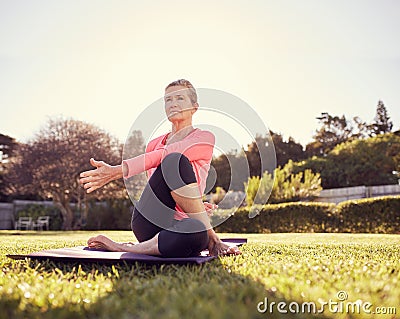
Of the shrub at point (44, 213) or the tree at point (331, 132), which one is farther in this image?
the tree at point (331, 132)

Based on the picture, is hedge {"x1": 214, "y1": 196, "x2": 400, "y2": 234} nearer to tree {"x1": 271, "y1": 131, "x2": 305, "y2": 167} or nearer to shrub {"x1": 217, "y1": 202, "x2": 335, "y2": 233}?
shrub {"x1": 217, "y1": 202, "x2": 335, "y2": 233}

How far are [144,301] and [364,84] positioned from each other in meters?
10.4

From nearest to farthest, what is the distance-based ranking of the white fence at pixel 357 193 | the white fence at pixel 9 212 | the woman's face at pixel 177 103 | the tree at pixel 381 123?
the woman's face at pixel 177 103 < the white fence at pixel 357 193 < the white fence at pixel 9 212 < the tree at pixel 381 123

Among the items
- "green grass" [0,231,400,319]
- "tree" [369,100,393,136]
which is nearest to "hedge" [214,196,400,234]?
"green grass" [0,231,400,319]

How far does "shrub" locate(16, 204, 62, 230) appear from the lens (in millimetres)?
15373

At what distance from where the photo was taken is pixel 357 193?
1225 cm

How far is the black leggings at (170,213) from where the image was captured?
214cm

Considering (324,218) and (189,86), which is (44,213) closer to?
(324,218)

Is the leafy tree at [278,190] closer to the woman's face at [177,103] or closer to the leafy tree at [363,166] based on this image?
the leafy tree at [363,166]

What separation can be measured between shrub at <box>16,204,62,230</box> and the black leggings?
1425cm

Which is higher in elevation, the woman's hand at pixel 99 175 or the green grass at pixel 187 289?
the woman's hand at pixel 99 175

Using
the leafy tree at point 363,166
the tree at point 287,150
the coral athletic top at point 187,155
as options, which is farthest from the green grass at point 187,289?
the tree at point 287,150

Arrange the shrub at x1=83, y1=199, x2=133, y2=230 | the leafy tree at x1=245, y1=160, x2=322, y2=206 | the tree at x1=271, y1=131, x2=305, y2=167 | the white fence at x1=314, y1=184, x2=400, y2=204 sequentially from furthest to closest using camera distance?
the tree at x1=271, y1=131, x2=305, y2=167 < the shrub at x1=83, y1=199, x2=133, y2=230 < the white fence at x1=314, y1=184, x2=400, y2=204 < the leafy tree at x1=245, y1=160, x2=322, y2=206

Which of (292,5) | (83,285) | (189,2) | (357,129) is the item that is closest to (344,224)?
(292,5)
